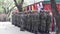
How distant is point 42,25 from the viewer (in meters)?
16.2

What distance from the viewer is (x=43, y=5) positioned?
727 inches

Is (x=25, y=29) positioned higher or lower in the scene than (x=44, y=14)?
lower

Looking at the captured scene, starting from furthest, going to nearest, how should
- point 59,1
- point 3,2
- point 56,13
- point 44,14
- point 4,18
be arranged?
point 3,2, point 4,18, point 59,1, point 44,14, point 56,13

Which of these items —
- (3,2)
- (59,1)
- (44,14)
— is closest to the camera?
(44,14)

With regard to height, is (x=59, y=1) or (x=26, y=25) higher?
(x=59, y=1)

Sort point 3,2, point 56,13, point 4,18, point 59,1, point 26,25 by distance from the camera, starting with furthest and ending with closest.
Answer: point 3,2, point 4,18, point 26,25, point 59,1, point 56,13

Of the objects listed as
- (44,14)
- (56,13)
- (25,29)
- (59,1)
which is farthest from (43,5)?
(56,13)

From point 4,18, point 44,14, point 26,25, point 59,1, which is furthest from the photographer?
point 4,18

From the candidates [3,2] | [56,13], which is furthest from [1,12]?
[56,13]

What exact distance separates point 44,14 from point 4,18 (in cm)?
3221

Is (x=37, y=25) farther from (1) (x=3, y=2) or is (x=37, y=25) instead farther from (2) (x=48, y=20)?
(1) (x=3, y=2)

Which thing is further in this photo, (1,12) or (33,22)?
(1,12)

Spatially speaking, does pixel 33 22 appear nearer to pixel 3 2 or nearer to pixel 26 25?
pixel 26 25

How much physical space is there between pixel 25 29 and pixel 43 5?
4.10 metres
